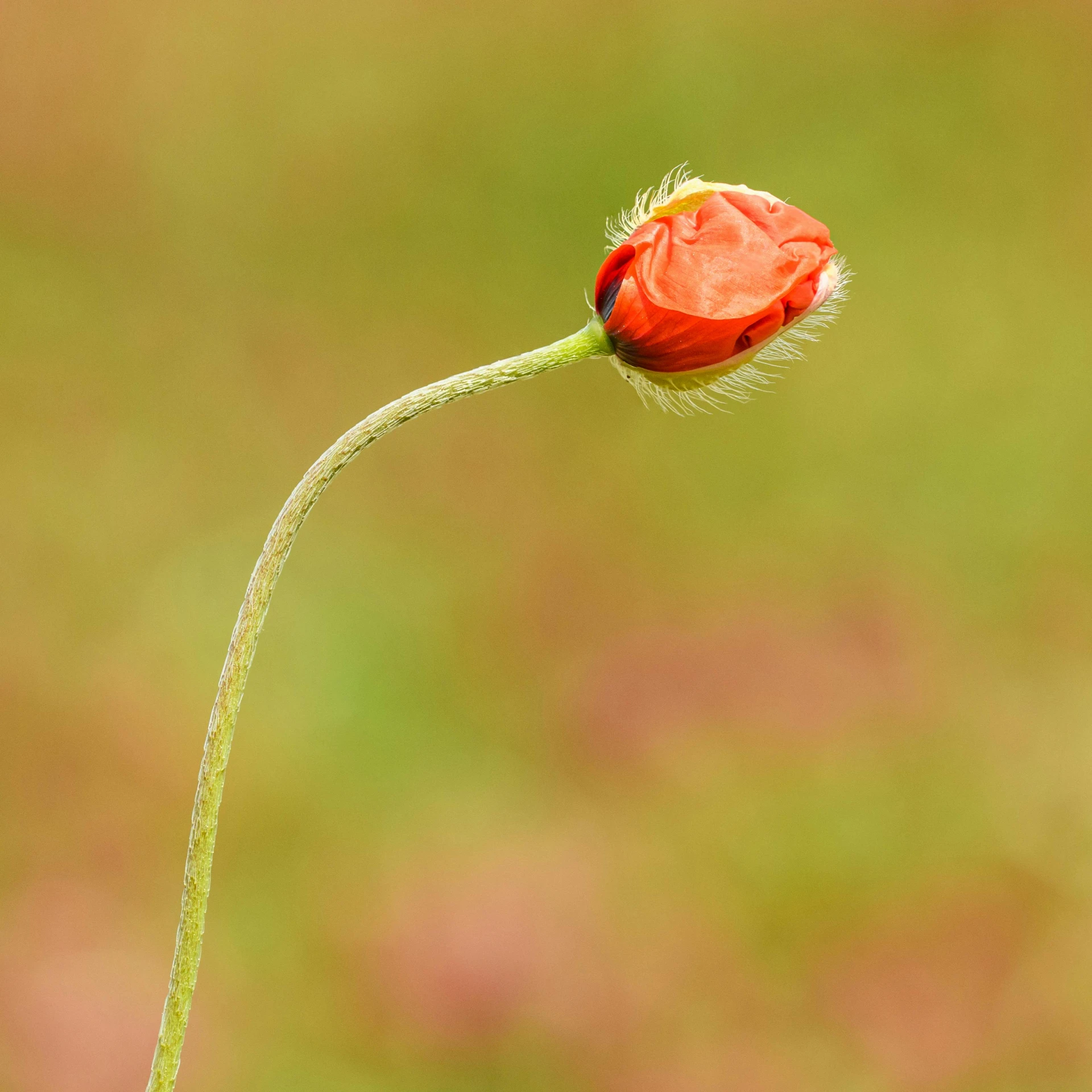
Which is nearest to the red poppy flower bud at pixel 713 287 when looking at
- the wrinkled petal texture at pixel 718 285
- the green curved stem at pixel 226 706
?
the wrinkled petal texture at pixel 718 285

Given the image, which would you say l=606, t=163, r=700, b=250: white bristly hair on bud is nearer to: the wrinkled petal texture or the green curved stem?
the wrinkled petal texture

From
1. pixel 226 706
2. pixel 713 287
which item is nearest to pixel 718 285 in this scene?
pixel 713 287

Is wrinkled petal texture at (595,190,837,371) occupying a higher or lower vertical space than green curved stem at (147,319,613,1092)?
higher

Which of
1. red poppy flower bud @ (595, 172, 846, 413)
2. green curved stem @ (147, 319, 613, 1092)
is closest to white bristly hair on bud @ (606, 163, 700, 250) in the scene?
red poppy flower bud @ (595, 172, 846, 413)

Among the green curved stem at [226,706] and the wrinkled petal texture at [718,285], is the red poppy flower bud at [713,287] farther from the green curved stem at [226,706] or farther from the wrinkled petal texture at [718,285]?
the green curved stem at [226,706]

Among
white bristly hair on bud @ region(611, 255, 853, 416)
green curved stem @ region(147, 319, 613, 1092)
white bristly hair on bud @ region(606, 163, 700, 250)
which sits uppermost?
white bristly hair on bud @ region(606, 163, 700, 250)

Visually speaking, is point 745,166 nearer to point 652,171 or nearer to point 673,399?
point 652,171

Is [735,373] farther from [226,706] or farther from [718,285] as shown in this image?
[226,706]

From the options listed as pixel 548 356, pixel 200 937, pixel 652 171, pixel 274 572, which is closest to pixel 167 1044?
pixel 200 937
